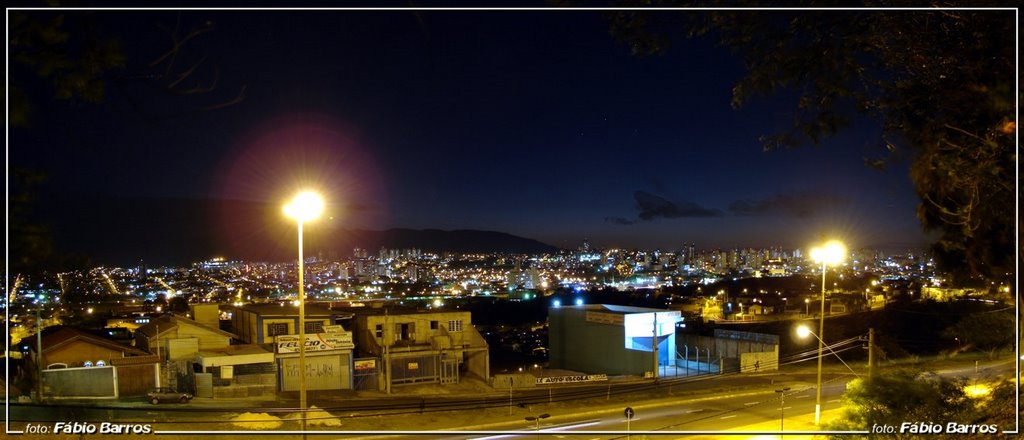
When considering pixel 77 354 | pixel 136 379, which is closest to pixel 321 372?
pixel 136 379

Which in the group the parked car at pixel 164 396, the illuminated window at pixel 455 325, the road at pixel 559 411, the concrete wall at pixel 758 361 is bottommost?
the concrete wall at pixel 758 361

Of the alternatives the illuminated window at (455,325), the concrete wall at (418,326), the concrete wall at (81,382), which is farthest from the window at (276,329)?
the concrete wall at (81,382)

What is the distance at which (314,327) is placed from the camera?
2278 cm

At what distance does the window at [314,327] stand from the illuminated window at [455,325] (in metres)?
4.76

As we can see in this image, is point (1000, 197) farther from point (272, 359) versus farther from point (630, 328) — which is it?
point (630, 328)

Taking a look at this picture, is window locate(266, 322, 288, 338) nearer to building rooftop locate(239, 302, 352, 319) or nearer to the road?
building rooftop locate(239, 302, 352, 319)

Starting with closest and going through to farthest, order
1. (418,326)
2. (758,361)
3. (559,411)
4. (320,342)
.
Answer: (559,411) < (320,342) < (418,326) < (758,361)

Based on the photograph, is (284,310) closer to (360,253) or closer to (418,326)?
(418,326)

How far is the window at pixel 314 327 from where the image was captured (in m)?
22.5

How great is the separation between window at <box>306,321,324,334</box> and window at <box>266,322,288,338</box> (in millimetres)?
865

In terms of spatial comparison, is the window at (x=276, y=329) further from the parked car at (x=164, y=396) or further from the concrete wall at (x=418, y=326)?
the parked car at (x=164, y=396)

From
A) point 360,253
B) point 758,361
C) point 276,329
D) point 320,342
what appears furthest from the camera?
point 360,253

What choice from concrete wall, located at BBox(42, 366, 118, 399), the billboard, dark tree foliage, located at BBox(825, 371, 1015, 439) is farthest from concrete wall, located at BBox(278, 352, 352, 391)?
dark tree foliage, located at BBox(825, 371, 1015, 439)

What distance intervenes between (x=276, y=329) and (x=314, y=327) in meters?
1.39
